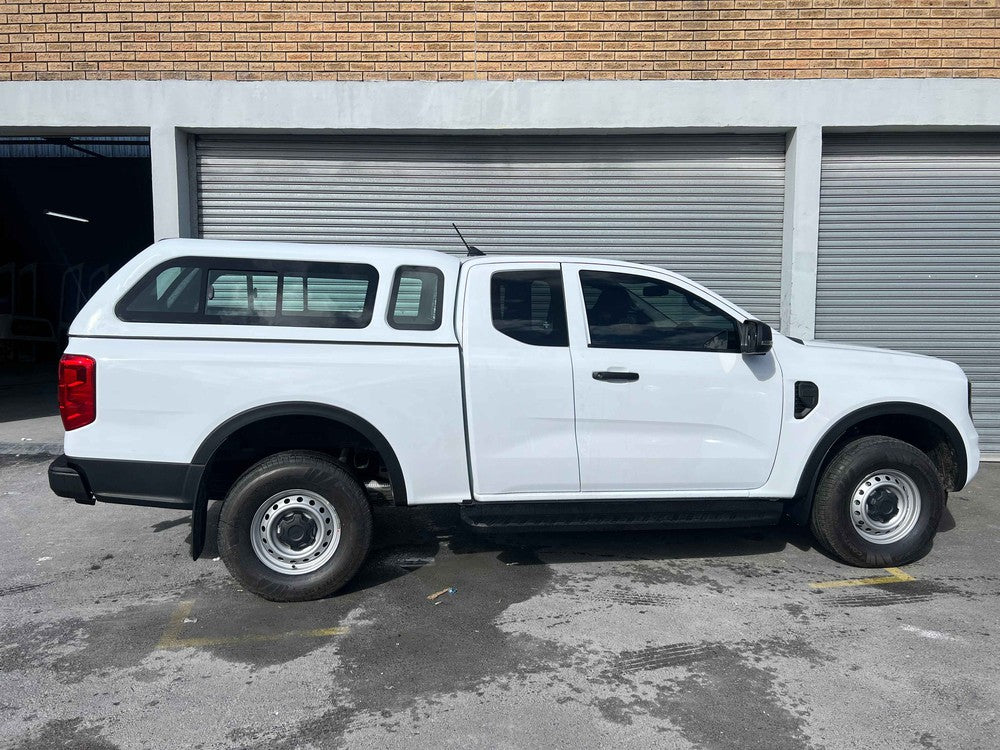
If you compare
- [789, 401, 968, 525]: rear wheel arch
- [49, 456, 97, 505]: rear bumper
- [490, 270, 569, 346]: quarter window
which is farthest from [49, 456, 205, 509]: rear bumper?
[789, 401, 968, 525]: rear wheel arch

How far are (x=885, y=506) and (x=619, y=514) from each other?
5.86ft

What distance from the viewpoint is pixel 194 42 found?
7914 millimetres

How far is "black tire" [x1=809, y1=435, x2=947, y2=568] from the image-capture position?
193 inches

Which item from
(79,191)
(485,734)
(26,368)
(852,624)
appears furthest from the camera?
(79,191)

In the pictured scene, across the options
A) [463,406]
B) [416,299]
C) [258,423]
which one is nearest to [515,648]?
[463,406]

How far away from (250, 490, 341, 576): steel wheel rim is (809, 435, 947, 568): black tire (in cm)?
309

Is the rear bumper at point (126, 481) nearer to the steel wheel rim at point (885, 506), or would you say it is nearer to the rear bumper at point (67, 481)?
the rear bumper at point (67, 481)

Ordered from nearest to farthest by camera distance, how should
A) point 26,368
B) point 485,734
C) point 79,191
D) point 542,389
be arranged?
point 485,734 → point 542,389 → point 26,368 → point 79,191

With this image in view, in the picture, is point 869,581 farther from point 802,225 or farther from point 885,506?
point 802,225

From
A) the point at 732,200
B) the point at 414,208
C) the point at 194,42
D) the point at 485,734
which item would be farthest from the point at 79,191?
the point at 485,734

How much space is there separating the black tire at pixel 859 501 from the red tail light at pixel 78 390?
441 cm

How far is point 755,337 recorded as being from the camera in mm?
4625

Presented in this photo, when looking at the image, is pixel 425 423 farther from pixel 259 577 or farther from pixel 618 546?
pixel 618 546

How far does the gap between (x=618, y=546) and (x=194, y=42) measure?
659 centimetres
